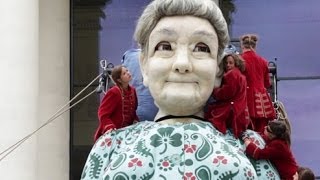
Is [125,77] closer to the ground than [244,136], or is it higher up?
higher up

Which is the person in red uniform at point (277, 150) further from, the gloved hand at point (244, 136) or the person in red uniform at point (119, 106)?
the person in red uniform at point (119, 106)

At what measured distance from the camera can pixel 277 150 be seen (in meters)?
2.79

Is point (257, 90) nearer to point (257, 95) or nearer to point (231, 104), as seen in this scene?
point (257, 95)

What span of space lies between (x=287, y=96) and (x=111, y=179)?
6960mm

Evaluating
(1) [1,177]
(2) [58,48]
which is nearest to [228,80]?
(1) [1,177]

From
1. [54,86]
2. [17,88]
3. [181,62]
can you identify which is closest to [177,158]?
[181,62]

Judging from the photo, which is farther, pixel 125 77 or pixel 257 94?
pixel 257 94

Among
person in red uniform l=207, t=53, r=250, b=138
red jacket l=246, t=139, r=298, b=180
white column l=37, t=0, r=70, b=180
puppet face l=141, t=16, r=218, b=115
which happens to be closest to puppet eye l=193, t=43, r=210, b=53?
puppet face l=141, t=16, r=218, b=115

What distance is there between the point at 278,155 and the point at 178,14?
0.54m

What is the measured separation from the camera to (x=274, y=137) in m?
2.87

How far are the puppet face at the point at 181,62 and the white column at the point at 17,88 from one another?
5522mm

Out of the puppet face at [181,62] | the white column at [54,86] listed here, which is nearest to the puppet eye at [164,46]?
the puppet face at [181,62]

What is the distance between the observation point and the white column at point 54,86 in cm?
947

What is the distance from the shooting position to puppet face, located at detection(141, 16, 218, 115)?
2705 mm
